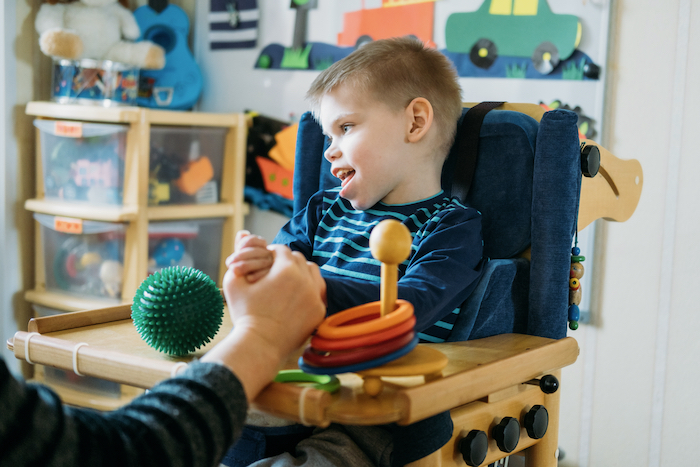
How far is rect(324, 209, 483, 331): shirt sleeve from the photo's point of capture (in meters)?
0.68

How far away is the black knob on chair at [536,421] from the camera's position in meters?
0.83

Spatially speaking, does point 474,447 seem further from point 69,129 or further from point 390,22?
point 69,129

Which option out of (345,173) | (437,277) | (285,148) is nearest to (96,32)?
(285,148)

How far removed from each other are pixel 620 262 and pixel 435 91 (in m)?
0.73

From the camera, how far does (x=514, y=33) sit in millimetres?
1530

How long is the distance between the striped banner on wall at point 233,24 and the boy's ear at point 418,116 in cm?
122

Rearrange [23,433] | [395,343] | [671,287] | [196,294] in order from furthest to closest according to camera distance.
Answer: [671,287]
[196,294]
[395,343]
[23,433]

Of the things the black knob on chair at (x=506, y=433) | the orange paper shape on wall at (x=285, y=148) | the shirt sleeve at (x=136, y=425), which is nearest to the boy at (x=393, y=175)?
the black knob on chair at (x=506, y=433)

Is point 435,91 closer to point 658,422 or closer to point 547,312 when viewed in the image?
point 547,312

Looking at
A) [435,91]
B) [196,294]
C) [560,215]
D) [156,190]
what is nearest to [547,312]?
[560,215]

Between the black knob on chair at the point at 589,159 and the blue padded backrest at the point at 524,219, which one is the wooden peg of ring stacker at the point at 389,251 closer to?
the blue padded backrest at the point at 524,219

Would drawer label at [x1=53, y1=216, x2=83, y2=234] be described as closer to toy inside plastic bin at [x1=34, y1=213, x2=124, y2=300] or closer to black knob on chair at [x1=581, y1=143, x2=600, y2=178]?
toy inside plastic bin at [x1=34, y1=213, x2=124, y2=300]

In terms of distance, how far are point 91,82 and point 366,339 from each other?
1.64 meters

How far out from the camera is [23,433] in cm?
42
